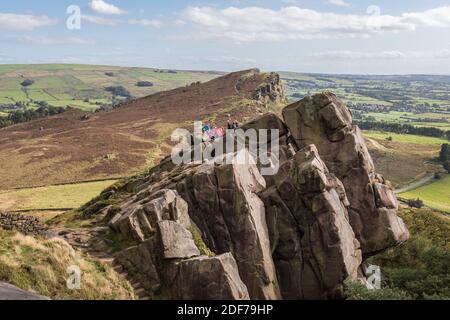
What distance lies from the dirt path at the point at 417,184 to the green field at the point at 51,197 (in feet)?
370

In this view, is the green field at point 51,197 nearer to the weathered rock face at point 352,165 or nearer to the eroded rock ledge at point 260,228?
the eroded rock ledge at point 260,228

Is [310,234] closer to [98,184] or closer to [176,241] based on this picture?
[176,241]

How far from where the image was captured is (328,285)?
36094mm

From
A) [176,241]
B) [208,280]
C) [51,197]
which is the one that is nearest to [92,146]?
[51,197]

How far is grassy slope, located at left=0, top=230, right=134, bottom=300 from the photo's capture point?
26625 millimetres

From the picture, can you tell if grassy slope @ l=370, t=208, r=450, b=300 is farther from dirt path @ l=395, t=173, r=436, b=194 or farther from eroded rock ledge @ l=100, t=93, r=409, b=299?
dirt path @ l=395, t=173, r=436, b=194

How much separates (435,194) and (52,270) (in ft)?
533

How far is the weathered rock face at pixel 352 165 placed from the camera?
42.4m

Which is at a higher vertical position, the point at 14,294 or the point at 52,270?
the point at 14,294

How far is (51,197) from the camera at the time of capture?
98.4 m

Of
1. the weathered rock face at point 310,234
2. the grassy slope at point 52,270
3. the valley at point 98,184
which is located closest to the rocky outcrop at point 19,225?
the valley at point 98,184
